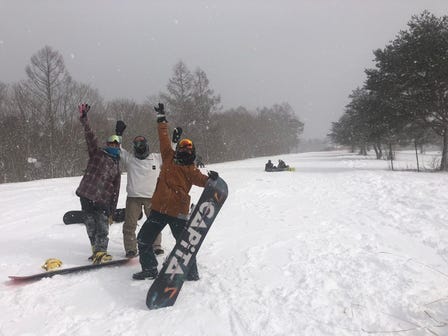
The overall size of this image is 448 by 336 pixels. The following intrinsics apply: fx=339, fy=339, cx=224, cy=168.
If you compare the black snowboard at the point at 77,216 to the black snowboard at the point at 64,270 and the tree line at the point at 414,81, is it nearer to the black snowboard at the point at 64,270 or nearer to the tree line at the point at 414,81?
the black snowboard at the point at 64,270

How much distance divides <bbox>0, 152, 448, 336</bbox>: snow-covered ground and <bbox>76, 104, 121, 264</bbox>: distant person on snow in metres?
0.56

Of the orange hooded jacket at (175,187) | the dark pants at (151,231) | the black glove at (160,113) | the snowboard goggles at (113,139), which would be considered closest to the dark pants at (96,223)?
the snowboard goggles at (113,139)

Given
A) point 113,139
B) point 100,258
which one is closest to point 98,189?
point 113,139

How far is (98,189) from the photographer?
506 cm

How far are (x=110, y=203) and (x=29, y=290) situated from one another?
1553 mm

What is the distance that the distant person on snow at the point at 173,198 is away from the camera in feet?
14.0

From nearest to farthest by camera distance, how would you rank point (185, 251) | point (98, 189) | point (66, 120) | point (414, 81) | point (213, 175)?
point (185, 251) → point (213, 175) → point (98, 189) → point (414, 81) → point (66, 120)

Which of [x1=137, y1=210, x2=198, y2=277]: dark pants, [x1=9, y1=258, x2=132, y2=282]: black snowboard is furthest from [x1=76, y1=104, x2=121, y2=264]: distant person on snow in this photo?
[x1=137, y1=210, x2=198, y2=277]: dark pants

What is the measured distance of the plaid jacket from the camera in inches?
198

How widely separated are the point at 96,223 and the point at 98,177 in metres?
0.71

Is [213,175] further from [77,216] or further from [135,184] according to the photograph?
[77,216]

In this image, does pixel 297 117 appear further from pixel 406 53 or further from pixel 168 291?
pixel 168 291

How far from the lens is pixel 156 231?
4.36m

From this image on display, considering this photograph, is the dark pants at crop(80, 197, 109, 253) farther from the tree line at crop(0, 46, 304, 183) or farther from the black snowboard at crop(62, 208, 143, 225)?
the tree line at crop(0, 46, 304, 183)
